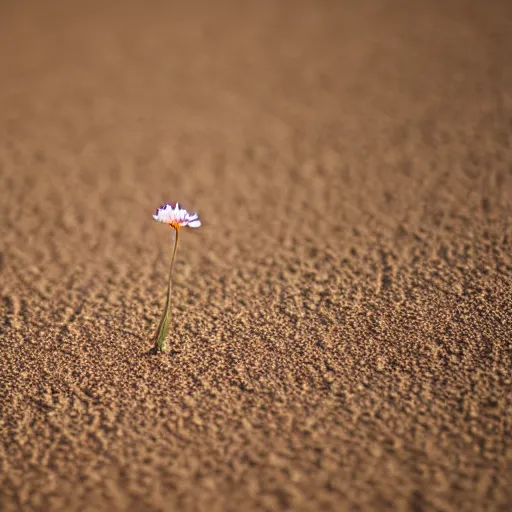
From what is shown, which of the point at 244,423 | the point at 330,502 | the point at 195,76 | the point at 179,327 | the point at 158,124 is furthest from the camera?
the point at 195,76

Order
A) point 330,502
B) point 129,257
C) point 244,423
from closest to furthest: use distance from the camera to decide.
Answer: point 330,502 < point 244,423 < point 129,257

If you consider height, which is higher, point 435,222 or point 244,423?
point 435,222

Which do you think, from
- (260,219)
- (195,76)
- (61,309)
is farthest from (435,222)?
(195,76)

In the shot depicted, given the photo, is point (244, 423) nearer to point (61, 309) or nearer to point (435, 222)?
point (61, 309)

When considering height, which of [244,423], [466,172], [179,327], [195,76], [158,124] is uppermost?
[195,76]

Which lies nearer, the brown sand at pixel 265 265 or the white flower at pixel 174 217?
the brown sand at pixel 265 265

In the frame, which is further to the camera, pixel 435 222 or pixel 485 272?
pixel 435 222

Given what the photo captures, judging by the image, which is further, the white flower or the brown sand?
the white flower

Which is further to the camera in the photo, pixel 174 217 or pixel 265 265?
pixel 265 265
